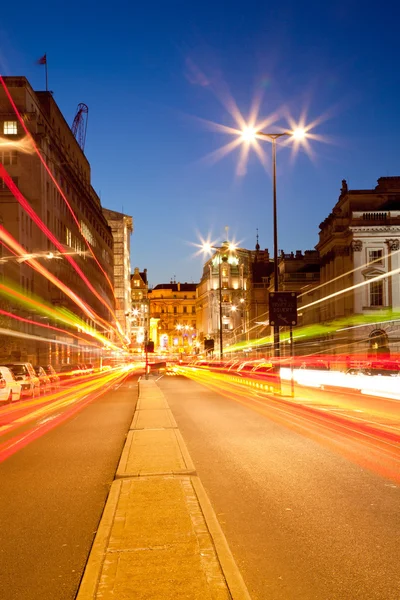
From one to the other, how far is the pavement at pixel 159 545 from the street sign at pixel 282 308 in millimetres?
17121

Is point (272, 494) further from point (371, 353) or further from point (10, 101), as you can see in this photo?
point (10, 101)

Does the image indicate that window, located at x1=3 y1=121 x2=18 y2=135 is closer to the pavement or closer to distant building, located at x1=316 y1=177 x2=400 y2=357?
distant building, located at x1=316 y1=177 x2=400 y2=357

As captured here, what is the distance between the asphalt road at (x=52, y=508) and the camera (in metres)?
5.72

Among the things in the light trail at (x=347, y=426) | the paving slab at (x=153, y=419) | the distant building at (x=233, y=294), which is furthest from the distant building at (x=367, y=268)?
the distant building at (x=233, y=294)

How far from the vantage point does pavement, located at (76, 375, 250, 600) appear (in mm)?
5082

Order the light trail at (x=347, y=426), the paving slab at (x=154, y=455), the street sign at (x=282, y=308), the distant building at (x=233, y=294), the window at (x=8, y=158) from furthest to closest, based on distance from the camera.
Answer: the distant building at (x=233, y=294) < the window at (x=8, y=158) < the street sign at (x=282, y=308) < the light trail at (x=347, y=426) < the paving slab at (x=154, y=455)

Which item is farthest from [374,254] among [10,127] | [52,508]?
[52,508]

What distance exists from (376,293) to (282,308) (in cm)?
4663

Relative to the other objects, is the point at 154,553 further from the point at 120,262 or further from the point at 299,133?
the point at 120,262

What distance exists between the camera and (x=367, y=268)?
7175 cm

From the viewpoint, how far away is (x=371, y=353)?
65.7m

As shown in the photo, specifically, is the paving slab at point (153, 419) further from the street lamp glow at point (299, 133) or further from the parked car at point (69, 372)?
the parked car at point (69, 372)

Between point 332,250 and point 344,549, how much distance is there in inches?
2854

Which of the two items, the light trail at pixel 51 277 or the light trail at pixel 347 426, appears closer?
the light trail at pixel 347 426
